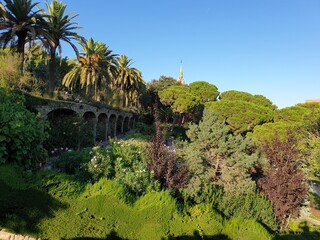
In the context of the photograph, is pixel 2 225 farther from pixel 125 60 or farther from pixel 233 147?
pixel 125 60

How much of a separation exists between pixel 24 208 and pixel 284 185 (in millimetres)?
8273

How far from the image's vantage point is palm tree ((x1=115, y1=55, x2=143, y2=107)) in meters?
33.4

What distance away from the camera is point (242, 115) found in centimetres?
2520

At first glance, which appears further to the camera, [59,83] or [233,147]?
[59,83]

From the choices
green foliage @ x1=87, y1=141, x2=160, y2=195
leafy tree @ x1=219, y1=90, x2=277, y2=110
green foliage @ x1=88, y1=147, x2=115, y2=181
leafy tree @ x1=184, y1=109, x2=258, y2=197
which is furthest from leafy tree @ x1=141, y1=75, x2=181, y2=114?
green foliage @ x1=88, y1=147, x2=115, y2=181

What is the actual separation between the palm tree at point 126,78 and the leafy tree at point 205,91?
1121cm

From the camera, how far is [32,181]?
5168 mm

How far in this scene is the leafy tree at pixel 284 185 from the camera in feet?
29.9

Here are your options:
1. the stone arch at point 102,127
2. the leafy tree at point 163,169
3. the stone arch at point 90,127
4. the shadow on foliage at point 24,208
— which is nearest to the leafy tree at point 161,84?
the stone arch at point 102,127

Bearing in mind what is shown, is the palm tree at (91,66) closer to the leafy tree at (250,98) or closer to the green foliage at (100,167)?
the green foliage at (100,167)

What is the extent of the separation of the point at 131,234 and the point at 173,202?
1307 millimetres

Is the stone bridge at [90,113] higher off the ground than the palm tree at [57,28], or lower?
lower

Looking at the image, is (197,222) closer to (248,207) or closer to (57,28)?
(248,207)

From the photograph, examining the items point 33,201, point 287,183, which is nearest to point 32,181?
point 33,201
